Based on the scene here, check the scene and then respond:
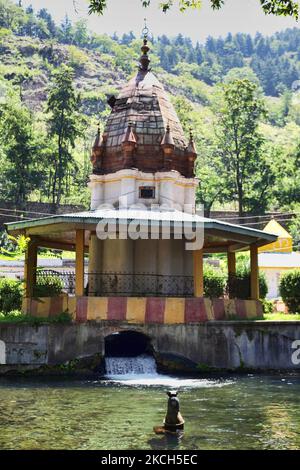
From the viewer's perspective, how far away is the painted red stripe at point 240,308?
72.2 ft

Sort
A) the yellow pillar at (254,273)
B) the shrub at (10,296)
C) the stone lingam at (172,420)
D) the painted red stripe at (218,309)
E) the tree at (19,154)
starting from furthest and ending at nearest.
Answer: the tree at (19,154)
the shrub at (10,296)
the yellow pillar at (254,273)
the painted red stripe at (218,309)
the stone lingam at (172,420)

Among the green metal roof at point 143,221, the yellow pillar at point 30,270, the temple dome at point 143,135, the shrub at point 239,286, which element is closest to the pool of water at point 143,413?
the green metal roof at point 143,221

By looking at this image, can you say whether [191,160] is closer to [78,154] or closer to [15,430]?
[15,430]

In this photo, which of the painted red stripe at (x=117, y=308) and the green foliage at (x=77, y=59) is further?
the green foliage at (x=77, y=59)

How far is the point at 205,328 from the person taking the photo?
19.9m

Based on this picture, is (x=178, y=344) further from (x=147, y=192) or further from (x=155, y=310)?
(x=147, y=192)

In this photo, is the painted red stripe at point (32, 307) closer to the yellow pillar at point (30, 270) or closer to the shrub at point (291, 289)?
the yellow pillar at point (30, 270)

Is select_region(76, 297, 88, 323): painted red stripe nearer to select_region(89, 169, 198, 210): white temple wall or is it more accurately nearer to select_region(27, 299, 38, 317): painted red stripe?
select_region(27, 299, 38, 317): painted red stripe

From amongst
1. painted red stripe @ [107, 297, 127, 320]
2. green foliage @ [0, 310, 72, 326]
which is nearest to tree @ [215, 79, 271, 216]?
painted red stripe @ [107, 297, 127, 320]

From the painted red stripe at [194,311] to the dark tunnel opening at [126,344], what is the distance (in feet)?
8.48

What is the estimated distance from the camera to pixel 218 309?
2127 centimetres

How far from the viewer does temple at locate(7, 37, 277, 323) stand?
2014cm
